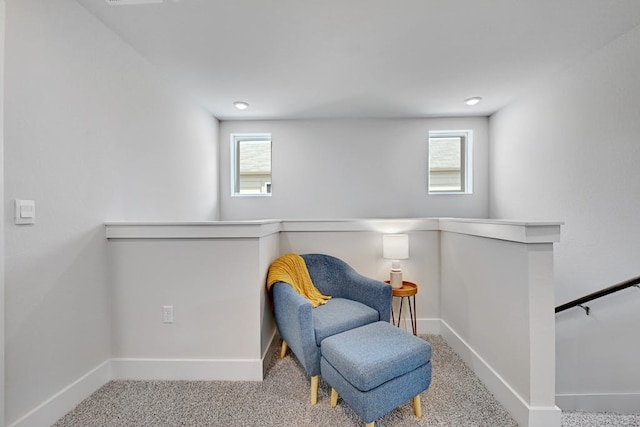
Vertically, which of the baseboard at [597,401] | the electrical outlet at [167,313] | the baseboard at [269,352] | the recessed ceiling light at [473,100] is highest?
the recessed ceiling light at [473,100]

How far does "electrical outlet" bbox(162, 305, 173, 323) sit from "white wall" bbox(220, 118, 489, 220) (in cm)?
184

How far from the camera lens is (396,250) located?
244cm

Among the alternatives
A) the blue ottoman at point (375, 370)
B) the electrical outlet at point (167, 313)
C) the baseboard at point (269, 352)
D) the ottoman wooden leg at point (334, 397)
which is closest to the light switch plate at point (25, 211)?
the electrical outlet at point (167, 313)

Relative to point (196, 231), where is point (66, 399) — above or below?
below

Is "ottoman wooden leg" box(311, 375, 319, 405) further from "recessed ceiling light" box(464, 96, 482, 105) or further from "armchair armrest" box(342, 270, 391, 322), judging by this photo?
"recessed ceiling light" box(464, 96, 482, 105)

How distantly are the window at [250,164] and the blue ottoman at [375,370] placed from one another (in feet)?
7.87

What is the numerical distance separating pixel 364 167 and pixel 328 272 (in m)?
1.60

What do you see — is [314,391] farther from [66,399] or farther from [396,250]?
[66,399]

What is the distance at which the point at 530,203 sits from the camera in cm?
272

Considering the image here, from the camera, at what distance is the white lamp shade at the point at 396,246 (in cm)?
243

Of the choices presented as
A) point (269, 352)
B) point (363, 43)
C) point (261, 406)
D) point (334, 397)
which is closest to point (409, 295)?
point (334, 397)

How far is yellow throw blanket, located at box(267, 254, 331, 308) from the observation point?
83.4 inches

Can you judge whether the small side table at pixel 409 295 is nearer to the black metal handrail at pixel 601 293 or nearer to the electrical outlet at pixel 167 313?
the black metal handrail at pixel 601 293

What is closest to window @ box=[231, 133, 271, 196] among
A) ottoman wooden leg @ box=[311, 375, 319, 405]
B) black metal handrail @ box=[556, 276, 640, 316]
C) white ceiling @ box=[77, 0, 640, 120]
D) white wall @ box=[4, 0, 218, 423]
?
white ceiling @ box=[77, 0, 640, 120]
